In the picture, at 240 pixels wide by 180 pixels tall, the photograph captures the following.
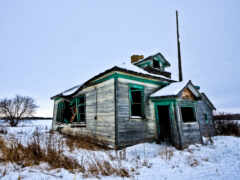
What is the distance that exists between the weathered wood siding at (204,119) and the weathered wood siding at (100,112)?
29.6 ft

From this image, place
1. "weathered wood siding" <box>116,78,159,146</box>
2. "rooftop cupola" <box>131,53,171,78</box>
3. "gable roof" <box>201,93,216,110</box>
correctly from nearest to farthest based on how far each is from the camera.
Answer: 1. "weathered wood siding" <box>116,78,159,146</box>
2. "rooftop cupola" <box>131,53,171,78</box>
3. "gable roof" <box>201,93,216,110</box>

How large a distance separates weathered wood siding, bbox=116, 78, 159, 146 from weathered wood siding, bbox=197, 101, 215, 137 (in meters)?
6.34

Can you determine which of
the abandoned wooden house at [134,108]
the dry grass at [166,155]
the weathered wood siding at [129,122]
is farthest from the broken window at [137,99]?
the dry grass at [166,155]

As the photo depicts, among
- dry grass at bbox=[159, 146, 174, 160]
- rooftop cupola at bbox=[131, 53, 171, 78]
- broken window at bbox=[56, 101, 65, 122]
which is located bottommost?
dry grass at bbox=[159, 146, 174, 160]

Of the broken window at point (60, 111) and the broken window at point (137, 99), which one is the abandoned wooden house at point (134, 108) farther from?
the broken window at point (60, 111)

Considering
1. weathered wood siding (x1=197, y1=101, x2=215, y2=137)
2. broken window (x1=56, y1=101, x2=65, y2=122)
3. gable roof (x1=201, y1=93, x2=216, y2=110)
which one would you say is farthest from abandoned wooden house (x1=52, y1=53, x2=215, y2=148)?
gable roof (x1=201, y1=93, x2=216, y2=110)

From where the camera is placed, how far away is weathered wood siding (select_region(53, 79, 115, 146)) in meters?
7.15

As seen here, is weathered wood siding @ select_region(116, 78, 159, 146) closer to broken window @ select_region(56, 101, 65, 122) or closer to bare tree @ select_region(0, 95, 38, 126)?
broken window @ select_region(56, 101, 65, 122)

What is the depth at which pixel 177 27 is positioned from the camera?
15.0m

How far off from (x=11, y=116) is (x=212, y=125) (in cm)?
4348

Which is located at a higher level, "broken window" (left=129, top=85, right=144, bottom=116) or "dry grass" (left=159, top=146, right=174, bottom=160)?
"broken window" (left=129, top=85, right=144, bottom=116)

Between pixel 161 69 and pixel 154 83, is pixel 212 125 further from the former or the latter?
pixel 154 83

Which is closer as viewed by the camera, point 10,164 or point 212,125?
point 10,164

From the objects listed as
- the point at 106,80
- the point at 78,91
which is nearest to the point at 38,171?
the point at 106,80
